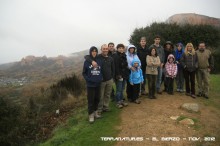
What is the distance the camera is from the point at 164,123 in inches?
257

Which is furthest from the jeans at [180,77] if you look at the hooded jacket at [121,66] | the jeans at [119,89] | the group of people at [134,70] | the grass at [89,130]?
the jeans at [119,89]

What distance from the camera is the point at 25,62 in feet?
168

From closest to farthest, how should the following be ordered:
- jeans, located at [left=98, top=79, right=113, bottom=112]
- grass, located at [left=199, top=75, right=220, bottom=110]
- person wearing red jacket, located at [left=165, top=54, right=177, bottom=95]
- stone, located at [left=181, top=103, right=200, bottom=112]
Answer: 1. jeans, located at [left=98, top=79, right=113, bottom=112]
2. stone, located at [left=181, top=103, right=200, bottom=112]
3. grass, located at [left=199, top=75, right=220, bottom=110]
4. person wearing red jacket, located at [left=165, top=54, right=177, bottom=95]

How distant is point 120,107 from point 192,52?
3.52 meters

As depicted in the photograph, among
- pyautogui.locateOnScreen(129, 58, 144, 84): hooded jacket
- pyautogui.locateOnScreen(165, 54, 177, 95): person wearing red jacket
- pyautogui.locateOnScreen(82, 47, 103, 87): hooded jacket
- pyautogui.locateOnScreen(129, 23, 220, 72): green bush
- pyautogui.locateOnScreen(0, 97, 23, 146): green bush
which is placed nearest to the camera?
pyautogui.locateOnScreen(82, 47, 103, 87): hooded jacket

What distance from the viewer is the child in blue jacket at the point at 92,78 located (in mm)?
6789

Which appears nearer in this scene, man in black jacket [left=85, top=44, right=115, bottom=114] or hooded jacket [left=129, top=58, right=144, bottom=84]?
man in black jacket [left=85, top=44, right=115, bottom=114]

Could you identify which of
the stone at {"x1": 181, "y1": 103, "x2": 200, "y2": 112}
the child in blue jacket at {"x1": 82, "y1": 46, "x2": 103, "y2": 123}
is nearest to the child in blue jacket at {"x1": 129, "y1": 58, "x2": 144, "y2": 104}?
the child in blue jacket at {"x1": 82, "y1": 46, "x2": 103, "y2": 123}

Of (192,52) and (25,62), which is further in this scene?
(25,62)

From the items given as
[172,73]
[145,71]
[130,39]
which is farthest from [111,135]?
[130,39]

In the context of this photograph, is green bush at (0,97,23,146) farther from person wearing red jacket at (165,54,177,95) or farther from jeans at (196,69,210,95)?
jeans at (196,69,210,95)

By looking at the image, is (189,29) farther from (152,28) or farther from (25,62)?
(25,62)

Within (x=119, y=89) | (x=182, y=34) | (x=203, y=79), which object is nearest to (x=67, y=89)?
(x=119, y=89)

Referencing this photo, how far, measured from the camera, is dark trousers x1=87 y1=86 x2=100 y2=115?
6917mm
